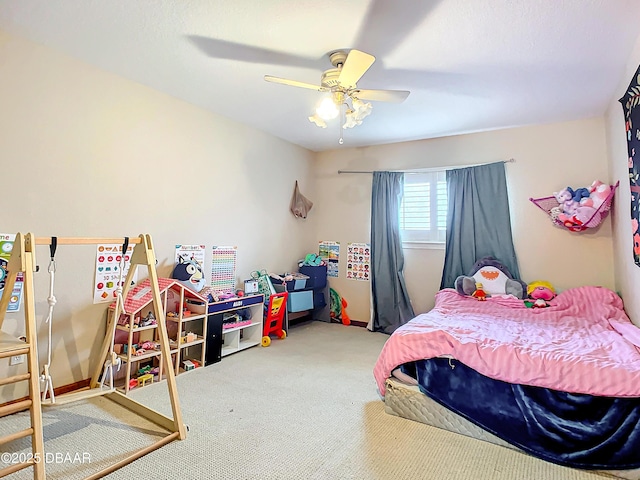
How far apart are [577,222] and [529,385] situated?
2.16m

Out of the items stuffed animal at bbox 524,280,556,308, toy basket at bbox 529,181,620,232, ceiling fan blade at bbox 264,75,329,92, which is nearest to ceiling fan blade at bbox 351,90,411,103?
ceiling fan blade at bbox 264,75,329,92

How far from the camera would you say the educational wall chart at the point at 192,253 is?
3.22 metres

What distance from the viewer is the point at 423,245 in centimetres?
430

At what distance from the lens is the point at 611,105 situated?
308cm

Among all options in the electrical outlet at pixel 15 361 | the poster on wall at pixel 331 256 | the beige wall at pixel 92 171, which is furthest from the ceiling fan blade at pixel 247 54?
the poster on wall at pixel 331 256

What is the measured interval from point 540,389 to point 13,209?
3.40 m

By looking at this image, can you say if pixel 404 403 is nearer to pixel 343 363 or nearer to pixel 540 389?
pixel 540 389

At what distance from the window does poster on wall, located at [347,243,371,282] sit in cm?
56

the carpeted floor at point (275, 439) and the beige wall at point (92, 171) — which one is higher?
the beige wall at point (92, 171)

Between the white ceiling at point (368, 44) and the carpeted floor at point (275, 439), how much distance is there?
2428 mm

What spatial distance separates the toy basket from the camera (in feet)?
10.2

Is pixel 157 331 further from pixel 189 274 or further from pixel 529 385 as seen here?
pixel 529 385

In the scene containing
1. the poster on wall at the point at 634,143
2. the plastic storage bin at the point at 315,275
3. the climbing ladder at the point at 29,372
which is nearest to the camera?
the climbing ladder at the point at 29,372

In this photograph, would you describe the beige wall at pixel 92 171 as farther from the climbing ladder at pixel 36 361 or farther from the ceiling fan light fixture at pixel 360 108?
the ceiling fan light fixture at pixel 360 108
